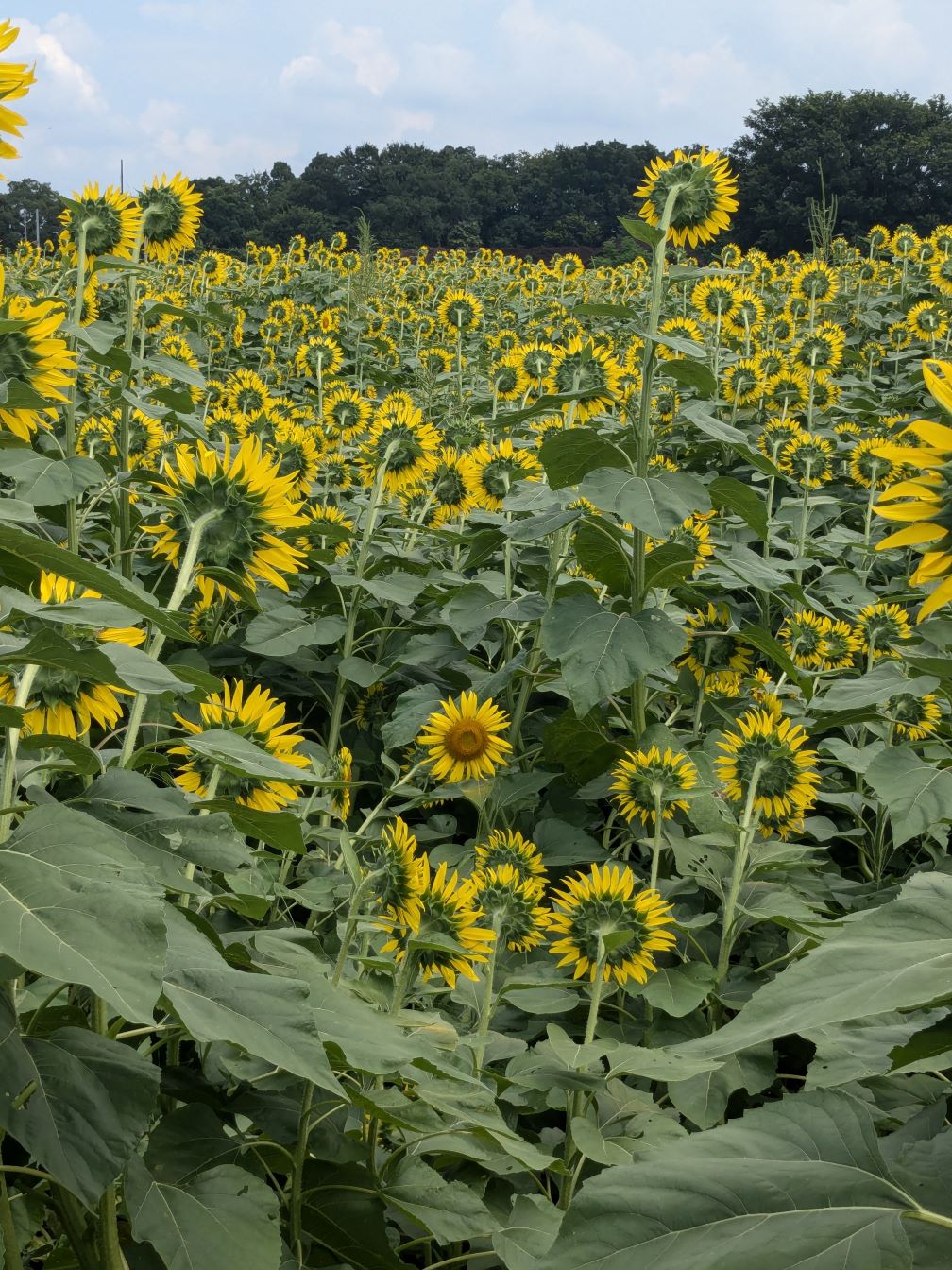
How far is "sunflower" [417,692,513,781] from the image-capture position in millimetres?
2887

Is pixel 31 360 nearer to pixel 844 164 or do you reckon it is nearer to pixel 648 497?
pixel 648 497

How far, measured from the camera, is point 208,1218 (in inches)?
47.4

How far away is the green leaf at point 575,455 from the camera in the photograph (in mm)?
2785

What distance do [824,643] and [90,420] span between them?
3.06 m

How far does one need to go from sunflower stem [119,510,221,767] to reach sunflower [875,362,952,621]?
2.95 ft

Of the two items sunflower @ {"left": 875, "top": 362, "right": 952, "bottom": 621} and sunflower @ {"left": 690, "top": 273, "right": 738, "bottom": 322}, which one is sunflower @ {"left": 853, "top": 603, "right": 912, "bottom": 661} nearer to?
sunflower @ {"left": 875, "top": 362, "right": 952, "bottom": 621}

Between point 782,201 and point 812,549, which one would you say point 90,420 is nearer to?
point 812,549

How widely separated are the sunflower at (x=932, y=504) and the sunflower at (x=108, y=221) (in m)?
3.05

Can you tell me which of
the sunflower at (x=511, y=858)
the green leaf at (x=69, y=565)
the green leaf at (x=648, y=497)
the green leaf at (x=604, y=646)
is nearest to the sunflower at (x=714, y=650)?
the green leaf at (x=604, y=646)

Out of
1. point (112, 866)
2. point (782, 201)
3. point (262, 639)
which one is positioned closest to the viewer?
point (112, 866)

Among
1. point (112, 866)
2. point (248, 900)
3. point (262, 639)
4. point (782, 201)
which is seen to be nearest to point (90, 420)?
point (262, 639)

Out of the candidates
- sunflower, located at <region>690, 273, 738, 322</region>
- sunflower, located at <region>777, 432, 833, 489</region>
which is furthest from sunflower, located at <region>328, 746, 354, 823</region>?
sunflower, located at <region>690, 273, 738, 322</region>

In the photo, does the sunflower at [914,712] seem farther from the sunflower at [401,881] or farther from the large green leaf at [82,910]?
the large green leaf at [82,910]

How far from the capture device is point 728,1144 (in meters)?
0.91
